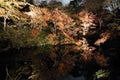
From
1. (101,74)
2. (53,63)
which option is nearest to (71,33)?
(53,63)

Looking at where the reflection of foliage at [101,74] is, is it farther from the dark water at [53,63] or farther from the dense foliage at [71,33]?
the dark water at [53,63]

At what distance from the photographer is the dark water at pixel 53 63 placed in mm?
11891

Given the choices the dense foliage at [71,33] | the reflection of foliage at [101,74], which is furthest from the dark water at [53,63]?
the reflection of foliage at [101,74]

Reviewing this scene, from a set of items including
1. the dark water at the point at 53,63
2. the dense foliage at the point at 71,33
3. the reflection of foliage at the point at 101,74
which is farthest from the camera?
the dense foliage at the point at 71,33

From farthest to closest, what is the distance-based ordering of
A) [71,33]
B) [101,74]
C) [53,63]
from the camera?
1. [71,33]
2. [53,63]
3. [101,74]

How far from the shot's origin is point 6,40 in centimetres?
1515

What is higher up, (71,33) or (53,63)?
(71,33)

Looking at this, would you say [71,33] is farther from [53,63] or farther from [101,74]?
[101,74]

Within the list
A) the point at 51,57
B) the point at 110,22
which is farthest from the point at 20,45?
the point at 110,22

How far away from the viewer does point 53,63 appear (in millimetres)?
14305

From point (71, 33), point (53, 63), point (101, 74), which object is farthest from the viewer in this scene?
point (71, 33)

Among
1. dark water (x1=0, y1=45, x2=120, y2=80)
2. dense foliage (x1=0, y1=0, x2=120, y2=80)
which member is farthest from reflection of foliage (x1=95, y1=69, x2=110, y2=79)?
dark water (x1=0, y1=45, x2=120, y2=80)

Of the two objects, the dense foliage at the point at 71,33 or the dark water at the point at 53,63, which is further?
the dense foliage at the point at 71,33

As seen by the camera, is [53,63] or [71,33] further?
[71,33]
